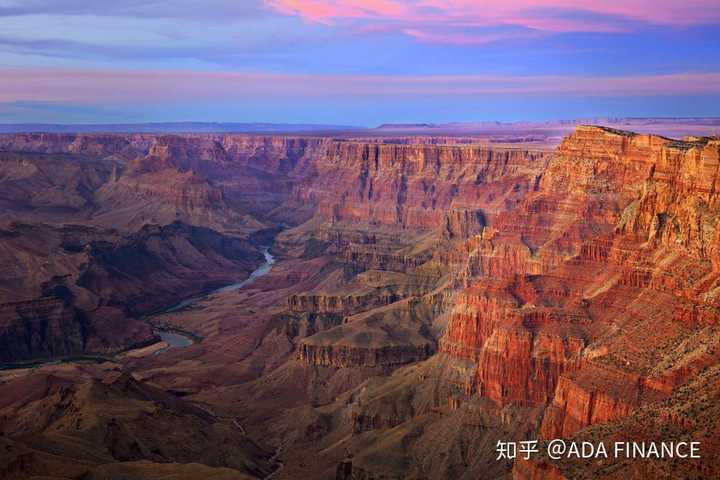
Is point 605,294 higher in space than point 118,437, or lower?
higher

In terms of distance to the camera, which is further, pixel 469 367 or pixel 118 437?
pixel 469 367

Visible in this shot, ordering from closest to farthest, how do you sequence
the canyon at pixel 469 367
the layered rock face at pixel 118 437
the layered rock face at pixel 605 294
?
the canyon at pixel 469 367
the layered rock face at pixel 605 294
the layered rock face at pixel 118 437

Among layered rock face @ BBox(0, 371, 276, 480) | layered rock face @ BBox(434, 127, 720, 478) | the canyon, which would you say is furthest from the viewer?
layered rock face @ BBox(0, 371, 276, 480)

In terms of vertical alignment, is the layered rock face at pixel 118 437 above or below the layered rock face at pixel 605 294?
below

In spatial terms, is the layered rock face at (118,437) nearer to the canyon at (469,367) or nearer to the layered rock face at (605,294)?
the canyon at (469,367)

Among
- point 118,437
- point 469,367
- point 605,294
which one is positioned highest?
point 605,294

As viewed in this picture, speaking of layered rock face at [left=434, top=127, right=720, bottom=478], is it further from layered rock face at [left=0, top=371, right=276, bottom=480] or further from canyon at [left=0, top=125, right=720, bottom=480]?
layered rock face at [left=0, top=371, right=276, bottom=480]

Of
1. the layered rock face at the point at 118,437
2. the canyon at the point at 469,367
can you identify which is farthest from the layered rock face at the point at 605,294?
the layered rock face at the point at 118,437

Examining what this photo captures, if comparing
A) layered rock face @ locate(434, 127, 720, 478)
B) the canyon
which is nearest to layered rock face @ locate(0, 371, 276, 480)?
the canyon

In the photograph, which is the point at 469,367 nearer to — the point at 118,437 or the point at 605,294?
the point at 605,294

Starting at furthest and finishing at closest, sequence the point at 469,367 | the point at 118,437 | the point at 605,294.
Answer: the point at 469,367 < the point at 118,437 < the point at 605,294

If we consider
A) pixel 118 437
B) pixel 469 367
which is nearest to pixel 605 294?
pixel 469 367
